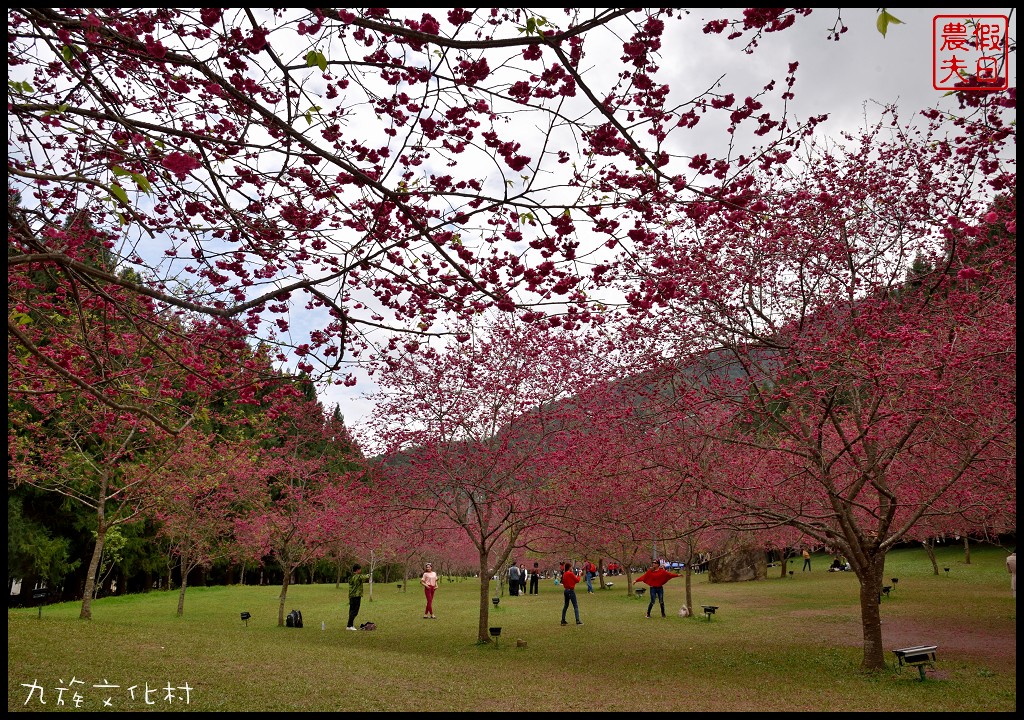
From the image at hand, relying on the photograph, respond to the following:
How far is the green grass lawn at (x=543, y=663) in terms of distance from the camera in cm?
795

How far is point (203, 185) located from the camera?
5414 millimetres

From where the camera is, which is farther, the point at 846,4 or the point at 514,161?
the point at 514,161

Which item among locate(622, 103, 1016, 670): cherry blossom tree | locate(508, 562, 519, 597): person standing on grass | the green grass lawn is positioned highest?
locate(622, 103, 1016, 670): cherry blossom tree

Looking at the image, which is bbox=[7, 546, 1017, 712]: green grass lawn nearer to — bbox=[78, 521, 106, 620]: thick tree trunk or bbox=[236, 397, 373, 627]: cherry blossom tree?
bbox=[236, 397, 373, 627]: cherry blossom tree

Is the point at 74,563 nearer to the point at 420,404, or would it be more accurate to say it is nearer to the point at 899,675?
the point at 420,404

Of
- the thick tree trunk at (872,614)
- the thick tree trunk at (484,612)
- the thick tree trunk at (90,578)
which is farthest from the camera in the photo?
the thick tree trunk at (90,578)

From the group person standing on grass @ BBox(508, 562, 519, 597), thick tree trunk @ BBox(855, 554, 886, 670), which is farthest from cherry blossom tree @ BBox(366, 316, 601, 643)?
person standing on grass @ BBox(508, 562, 519, 597)

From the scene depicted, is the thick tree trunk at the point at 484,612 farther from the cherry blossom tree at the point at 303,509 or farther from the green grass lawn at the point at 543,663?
the cherry blossom tree at the point at 303,509

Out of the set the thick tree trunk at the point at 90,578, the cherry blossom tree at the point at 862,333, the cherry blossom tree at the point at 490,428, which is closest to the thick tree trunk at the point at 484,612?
the cherry blossom tree at the point at 490,428

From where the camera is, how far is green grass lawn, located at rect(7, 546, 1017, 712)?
7949 mm

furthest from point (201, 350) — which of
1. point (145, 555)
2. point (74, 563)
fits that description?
point (145, 555)

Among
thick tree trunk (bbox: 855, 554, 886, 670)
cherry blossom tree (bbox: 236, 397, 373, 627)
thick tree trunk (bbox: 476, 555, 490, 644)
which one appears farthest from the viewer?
cherry blossom tree (bbox: 236, 397, 373, 627)

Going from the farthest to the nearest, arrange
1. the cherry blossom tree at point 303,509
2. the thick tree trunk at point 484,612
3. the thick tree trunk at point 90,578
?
the cherry blossom tree at point 303,509 → the thick tree trunk at point 90,578 → the thick tree trunk at point 484,612

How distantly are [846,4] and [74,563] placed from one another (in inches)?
1222
